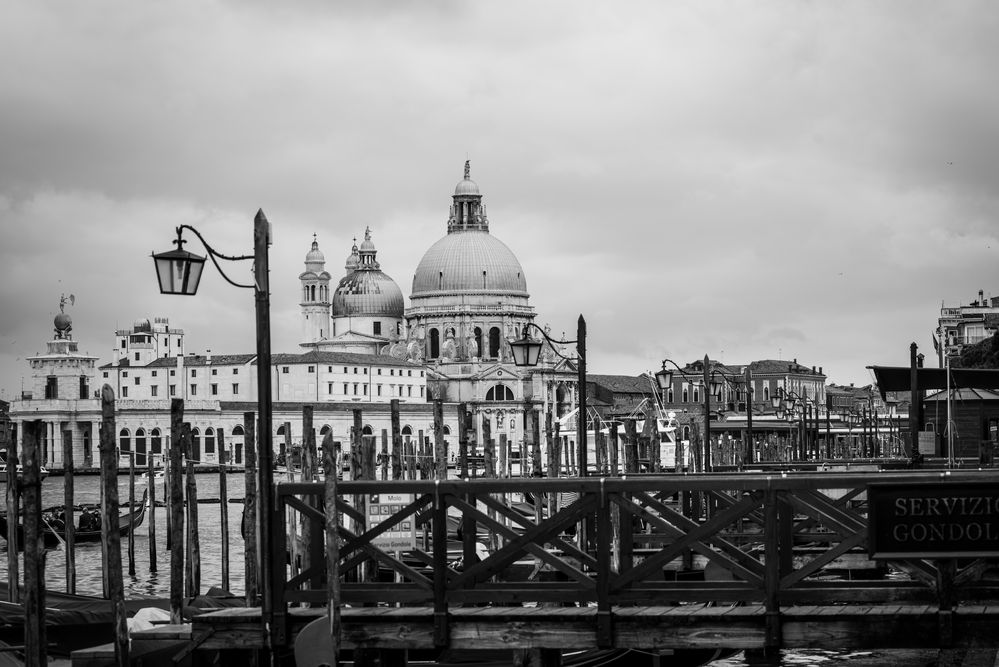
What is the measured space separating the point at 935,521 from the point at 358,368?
118m

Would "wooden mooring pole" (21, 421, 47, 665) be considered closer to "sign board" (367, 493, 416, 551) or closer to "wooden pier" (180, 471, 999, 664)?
"wooden pier" (180, 471, 999, 664)

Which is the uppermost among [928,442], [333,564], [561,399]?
[561,399]

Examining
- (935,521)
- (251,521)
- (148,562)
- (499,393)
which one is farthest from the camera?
(499,393)

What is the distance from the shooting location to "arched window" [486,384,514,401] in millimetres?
139500

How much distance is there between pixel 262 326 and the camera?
40.3 feet

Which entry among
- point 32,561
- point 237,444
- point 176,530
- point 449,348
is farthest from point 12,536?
point 449,348

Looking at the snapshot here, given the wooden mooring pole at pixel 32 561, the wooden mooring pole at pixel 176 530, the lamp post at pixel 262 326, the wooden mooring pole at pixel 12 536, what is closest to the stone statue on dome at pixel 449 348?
the wooden mooring pole at pixel 12 536

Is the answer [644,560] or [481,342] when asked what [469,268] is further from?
[644,560]

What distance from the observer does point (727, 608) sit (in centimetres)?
1208

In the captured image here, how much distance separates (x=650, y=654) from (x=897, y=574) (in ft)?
8.10

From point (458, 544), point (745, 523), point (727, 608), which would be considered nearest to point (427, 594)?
point (727, 608)

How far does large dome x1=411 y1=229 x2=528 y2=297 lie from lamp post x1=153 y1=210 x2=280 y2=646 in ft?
432

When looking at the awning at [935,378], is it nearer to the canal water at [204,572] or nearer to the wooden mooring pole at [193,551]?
the canal water at [204,572]

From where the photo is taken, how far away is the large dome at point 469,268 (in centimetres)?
14438
